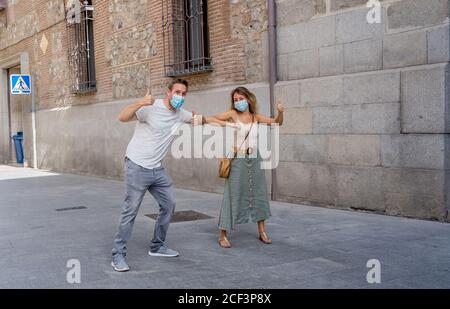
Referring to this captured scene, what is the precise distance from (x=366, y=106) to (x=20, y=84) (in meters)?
12.3

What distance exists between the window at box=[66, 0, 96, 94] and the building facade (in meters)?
0.45

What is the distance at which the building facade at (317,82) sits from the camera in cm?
639

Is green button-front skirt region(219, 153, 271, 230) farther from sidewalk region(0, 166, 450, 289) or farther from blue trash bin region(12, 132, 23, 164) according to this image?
blue trash bin region(12, 132, 23, 164)

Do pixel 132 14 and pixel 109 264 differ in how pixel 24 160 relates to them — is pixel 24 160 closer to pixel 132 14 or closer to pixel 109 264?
pixel 132 14

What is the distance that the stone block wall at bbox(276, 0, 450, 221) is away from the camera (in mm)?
6293

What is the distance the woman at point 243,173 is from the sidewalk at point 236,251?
0.28 metres

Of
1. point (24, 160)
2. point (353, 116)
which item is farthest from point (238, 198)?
point (24, 160)

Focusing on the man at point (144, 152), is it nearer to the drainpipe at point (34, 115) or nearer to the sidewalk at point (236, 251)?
the sidewalk at point (236, 251)

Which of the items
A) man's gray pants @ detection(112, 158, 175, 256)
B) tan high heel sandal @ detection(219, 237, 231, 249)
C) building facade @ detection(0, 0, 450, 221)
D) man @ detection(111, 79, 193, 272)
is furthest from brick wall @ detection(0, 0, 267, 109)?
man's gray pants @ detection(112, 158, 175, 256)

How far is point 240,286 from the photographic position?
4055mm

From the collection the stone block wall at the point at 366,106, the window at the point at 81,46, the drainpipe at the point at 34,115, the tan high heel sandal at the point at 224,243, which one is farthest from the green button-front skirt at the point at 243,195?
the drainpipe at the point at 34,115

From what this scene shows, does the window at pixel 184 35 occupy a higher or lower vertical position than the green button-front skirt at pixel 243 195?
higher

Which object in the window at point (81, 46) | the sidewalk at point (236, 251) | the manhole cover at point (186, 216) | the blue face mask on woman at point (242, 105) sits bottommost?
the sidewalk at point (236, 251)

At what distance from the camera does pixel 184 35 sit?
34.9 ft
